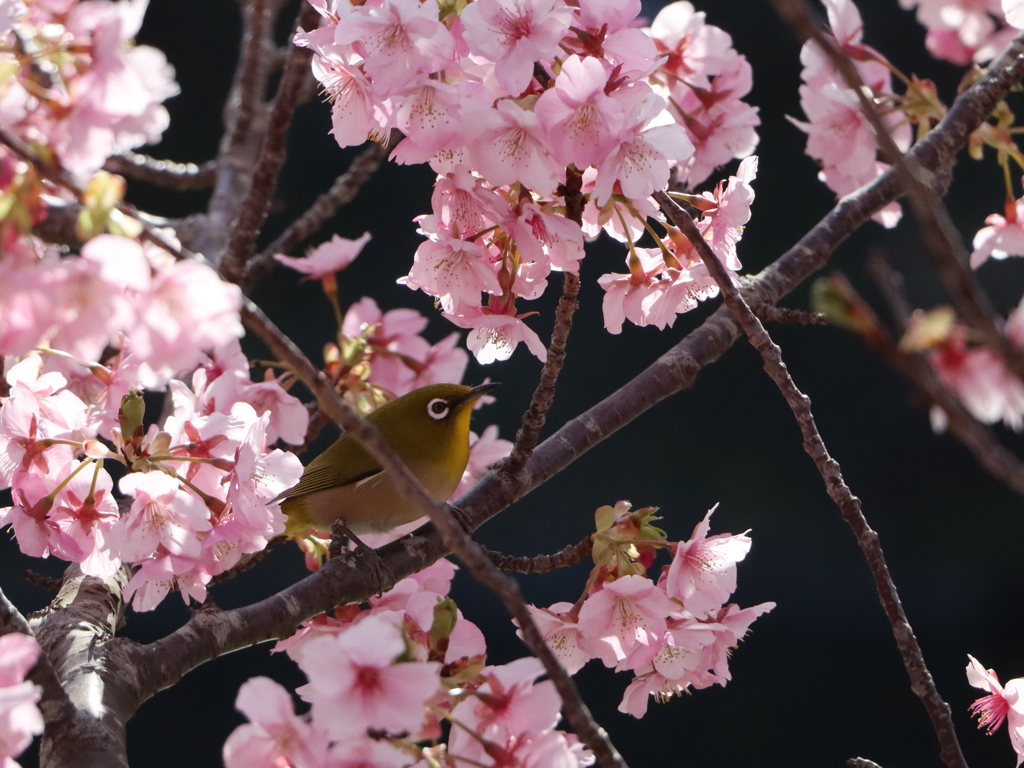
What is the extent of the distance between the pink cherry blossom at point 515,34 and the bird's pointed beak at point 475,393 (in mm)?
539

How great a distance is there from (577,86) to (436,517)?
34cm

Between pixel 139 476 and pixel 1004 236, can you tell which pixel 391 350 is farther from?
pixel 1004 236

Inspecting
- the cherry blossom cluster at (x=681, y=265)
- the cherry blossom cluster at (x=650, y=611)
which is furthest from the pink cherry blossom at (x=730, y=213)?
the cherry blossom cluster at (x=650, y=611)

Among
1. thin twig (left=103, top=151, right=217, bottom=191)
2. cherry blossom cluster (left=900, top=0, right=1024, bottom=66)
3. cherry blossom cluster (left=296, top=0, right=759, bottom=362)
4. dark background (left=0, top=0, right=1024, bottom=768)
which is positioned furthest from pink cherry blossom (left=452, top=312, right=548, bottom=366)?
dark background (left=0, top=0, right=1024, bottom=768)

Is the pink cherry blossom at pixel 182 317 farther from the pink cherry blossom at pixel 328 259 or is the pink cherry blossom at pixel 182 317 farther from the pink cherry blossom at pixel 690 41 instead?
the pink cherry blossom at pixel 328 259

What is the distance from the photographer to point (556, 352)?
0.77m

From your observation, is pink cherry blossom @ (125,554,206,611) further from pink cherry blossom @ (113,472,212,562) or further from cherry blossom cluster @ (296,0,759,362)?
cherry blossom cluster @ (296,0,759,362)

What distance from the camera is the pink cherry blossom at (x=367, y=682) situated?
461 millimetres

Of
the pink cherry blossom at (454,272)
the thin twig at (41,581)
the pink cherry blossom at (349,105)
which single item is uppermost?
the pink cherry blossom at (349,105)

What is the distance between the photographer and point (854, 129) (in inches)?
38.6

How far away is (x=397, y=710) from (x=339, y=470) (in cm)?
72

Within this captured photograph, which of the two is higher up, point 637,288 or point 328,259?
point 637,288

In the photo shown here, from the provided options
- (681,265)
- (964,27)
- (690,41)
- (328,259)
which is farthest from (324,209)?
(964,27)

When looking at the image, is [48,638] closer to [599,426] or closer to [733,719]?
[599,426]
